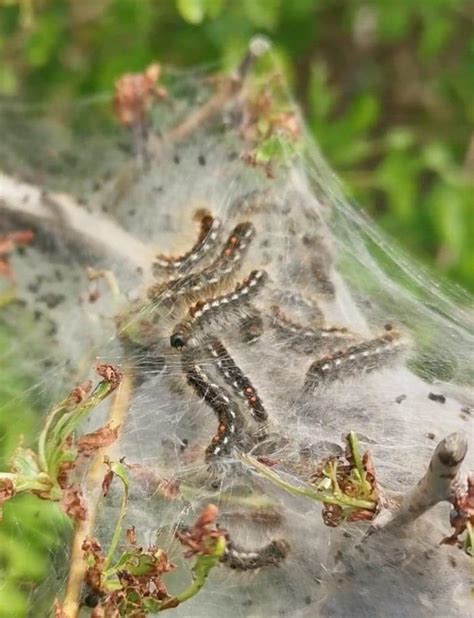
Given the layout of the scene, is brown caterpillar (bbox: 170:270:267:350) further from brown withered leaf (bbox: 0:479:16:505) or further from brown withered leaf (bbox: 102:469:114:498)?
brown withered leaf (bbox: 0:479:16:505)

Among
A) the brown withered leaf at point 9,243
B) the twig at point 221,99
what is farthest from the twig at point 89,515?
the twig at point 221,99

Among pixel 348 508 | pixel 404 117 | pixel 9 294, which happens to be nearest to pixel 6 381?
pixel 9 294

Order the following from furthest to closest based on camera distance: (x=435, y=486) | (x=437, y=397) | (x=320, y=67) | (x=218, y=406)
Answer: (x=320, y=67) → (x=437, y=397) → (x=218, y=406) → (x=435, y=486)

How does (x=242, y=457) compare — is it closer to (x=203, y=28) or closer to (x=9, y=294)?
(x=9, y=294)

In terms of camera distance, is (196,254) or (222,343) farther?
(196,254)

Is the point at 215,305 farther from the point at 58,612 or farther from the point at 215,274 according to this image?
the point at 58,612

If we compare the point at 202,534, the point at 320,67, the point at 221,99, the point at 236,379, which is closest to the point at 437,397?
the point at 236,379
